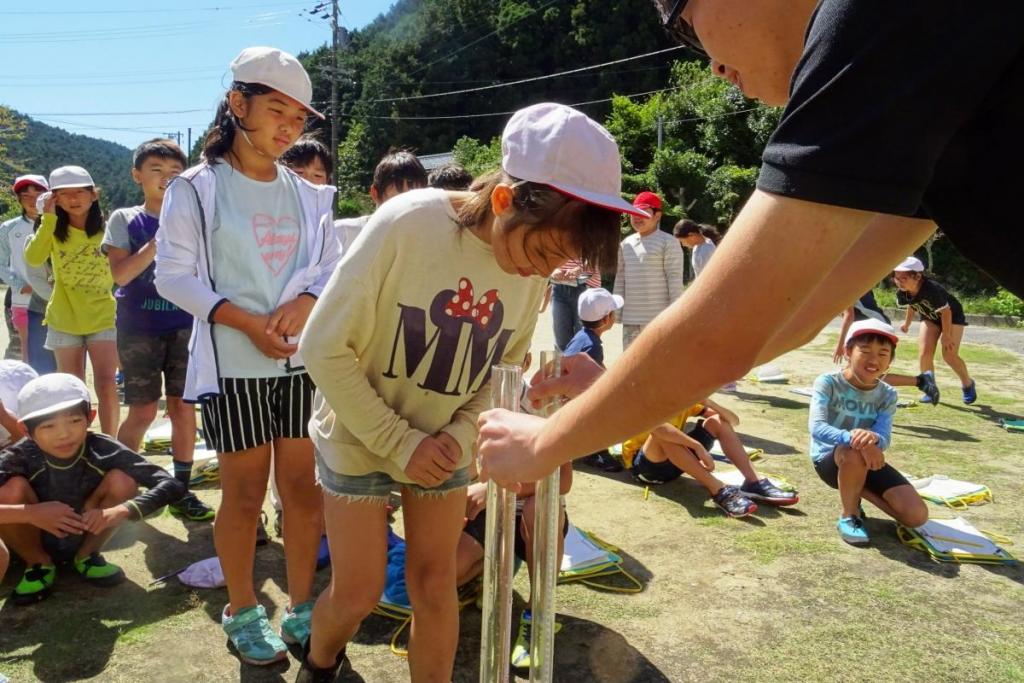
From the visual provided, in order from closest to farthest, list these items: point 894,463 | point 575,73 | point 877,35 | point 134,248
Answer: point 877,35, point 134,248, point 894,463, point 575,73

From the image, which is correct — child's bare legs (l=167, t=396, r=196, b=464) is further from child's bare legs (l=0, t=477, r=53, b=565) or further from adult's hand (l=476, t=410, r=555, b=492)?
adult's hand (l=476, t=410, r=555, b=492)

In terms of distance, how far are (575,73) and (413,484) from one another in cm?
5381

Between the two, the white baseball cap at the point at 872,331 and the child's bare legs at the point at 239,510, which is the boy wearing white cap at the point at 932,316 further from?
the child's bare legs at the point at 239,510

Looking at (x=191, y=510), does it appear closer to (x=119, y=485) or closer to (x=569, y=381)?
(x=119, y=485)

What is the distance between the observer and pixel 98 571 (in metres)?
3.28

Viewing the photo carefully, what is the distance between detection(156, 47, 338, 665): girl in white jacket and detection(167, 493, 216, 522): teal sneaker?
51.8 inches

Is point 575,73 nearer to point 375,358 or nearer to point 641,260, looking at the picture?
point 641,260

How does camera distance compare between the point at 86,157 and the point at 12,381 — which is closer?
the point at 12,381

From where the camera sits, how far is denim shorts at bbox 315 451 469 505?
222 cm

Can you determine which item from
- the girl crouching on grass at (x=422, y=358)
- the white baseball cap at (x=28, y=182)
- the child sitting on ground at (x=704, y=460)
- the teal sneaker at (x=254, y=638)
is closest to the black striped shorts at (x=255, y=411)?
the girl crouching on grass at (x=422, y=358)

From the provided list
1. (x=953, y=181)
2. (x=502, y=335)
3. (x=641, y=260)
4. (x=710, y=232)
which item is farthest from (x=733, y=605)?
(x=710, y=232)

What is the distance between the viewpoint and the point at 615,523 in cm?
417

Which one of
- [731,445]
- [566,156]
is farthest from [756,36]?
[731,445]

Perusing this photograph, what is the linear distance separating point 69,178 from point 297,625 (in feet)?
11.0
